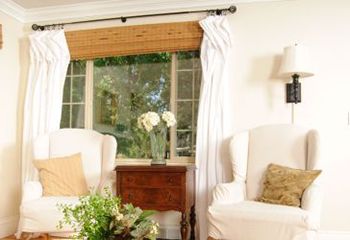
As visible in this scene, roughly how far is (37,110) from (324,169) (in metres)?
2.98

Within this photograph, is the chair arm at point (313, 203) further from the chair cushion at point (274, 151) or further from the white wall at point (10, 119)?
the white wall at point (10, 119)

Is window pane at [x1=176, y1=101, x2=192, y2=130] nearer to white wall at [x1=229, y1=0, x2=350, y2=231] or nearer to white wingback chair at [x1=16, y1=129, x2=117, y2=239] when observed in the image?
white wall at [x1=229, y1=0, x2=350, y2=231]

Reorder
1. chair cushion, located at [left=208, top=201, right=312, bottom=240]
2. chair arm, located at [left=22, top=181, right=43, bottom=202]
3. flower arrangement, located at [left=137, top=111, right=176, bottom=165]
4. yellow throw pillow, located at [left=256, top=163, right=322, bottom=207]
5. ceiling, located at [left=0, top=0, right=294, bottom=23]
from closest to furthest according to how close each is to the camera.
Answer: chair cushion, located at [left=208, top=201, right=312, bottom=240]
yellow throw pillow, located at [left=256, top=163, right=322, bottom=207]
chair arm, located at [left=22, top=181, right=43, bottom=202]
flower arrangement, located at [left=137, top=111, right=176, bottom=165]
ceiling, located at [left=0, top=0, right=294, bottom=23]

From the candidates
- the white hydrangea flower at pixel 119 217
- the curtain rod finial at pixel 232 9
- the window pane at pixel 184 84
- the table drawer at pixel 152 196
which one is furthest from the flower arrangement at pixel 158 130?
the white hydrangea flower at pixel 119 217

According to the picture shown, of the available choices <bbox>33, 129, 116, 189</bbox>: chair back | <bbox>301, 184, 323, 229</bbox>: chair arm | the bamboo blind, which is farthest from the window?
<bbox>301, 184, 323, 229</bbox>: chair arm

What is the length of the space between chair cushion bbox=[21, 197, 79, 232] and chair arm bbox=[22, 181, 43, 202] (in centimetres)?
8

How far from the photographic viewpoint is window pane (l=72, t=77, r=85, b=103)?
3.95 metres

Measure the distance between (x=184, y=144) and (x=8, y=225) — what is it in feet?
6.69

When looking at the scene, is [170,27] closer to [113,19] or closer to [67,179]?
[113,19]

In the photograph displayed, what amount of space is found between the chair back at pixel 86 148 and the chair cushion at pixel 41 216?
1.71 feet

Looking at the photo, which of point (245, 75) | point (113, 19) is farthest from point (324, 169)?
point (113, 19)

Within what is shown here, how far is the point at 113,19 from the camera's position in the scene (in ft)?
12.2

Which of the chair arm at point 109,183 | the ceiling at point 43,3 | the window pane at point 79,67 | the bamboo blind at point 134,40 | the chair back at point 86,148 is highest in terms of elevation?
the ceiling at point 43,3

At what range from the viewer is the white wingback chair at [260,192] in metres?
2.33
